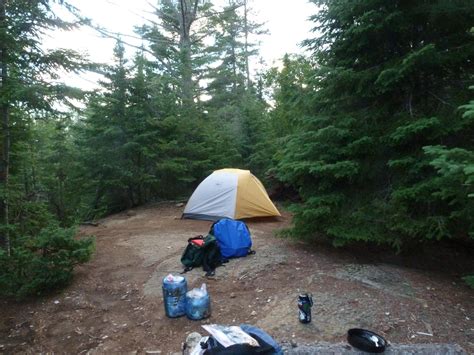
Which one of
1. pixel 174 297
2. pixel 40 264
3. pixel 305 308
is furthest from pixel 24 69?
pixel 305 308

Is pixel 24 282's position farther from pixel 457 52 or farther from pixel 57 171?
pixel 57 171

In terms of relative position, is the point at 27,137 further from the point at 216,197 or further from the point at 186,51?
the point at 186,51

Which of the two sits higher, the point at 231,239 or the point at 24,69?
the point at 24,69

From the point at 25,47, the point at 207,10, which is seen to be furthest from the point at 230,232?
the point at 207,10

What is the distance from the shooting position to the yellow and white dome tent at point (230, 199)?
8.29m

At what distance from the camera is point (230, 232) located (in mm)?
5387

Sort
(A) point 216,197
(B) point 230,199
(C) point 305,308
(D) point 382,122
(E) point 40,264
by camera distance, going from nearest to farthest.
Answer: (C) point 305,308 → (E) point 40,264 → (D) point 382,122 → (B) point 230,199 → (A) point 216,197

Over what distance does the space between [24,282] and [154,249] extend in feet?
7.42

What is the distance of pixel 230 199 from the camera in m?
8.31

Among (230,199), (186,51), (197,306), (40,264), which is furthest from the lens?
(186,51)

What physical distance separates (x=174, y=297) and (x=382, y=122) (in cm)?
381

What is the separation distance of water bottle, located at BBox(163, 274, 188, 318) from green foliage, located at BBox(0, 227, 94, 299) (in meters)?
1.78

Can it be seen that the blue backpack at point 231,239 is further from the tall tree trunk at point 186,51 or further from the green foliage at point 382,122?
the tall tree trunk at point 186,51

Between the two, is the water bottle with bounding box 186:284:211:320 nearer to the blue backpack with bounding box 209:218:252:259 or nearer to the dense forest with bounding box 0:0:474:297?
the blue backpack with bounding box 209:218:252:259
